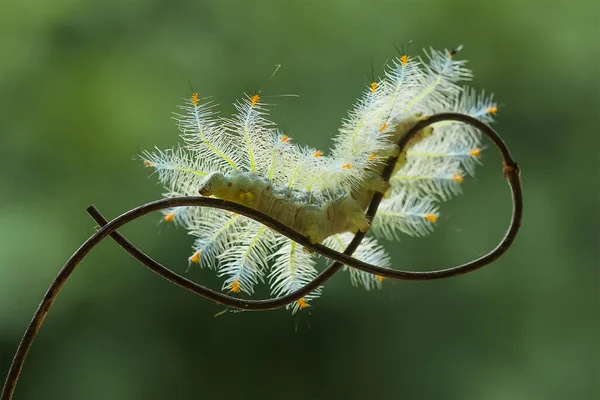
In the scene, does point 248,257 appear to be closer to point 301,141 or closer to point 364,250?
point 364,250

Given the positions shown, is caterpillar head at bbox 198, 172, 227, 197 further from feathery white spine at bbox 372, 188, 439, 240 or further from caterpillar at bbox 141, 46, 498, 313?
feathery white spine at bbox 372, 188, 439, 240

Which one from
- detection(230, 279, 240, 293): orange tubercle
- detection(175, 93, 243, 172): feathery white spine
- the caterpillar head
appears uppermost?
detection(175, 93, 243, 172): feathery white spine

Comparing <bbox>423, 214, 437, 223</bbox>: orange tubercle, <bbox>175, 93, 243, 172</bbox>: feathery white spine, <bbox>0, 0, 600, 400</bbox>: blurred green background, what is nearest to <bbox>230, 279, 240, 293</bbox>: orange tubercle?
<bbox>175, 93, 243, 172</bbox>: feathery white spine

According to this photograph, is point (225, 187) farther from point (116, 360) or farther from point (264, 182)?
point (116, 360)

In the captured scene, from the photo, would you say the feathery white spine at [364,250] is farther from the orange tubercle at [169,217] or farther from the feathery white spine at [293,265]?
the orange tubercle at [169,217]

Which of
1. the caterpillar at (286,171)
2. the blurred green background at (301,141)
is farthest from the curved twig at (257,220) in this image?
the blurred green background at (301,141)

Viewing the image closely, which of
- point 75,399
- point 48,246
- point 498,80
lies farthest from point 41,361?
point 498,80

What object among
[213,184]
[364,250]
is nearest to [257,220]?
[213,184]
